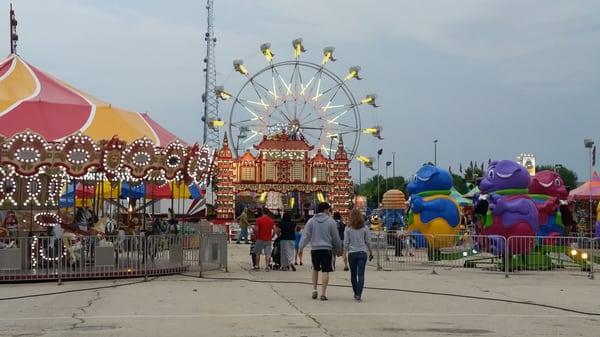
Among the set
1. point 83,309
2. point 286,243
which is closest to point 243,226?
point 286,243

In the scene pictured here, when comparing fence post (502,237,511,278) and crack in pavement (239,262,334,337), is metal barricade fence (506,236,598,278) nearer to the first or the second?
fence post (502,237,511,278)

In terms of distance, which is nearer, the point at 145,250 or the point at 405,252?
the point at 145,250

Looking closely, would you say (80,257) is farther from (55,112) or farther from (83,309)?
(83,309)

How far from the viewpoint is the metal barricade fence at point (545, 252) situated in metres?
17.9

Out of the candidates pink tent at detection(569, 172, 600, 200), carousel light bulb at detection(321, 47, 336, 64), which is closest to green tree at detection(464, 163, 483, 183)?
pink tent at detection(569, 172, 600, 200)

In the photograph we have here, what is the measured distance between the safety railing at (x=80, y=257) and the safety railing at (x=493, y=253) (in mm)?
5807

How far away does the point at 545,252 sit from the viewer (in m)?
18.6

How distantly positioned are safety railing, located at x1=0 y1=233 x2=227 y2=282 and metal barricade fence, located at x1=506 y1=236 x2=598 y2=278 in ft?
27.2

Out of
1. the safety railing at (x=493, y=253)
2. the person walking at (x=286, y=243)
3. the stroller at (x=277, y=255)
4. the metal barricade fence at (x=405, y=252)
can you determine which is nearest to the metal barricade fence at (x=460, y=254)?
the safety railing at (x=493, y=253)

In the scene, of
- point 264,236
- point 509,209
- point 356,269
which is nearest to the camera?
point 356,269

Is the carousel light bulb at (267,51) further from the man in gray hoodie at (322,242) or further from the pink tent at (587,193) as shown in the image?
the man in gray hoodie at (322,242)

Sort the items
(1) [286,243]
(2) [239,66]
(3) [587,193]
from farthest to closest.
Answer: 1. (2) [239,66]
2. (3) [587,193]
3. (1) [286,243]

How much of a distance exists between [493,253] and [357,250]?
7.51 metres

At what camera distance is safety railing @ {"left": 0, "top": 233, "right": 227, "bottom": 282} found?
1528 cm
